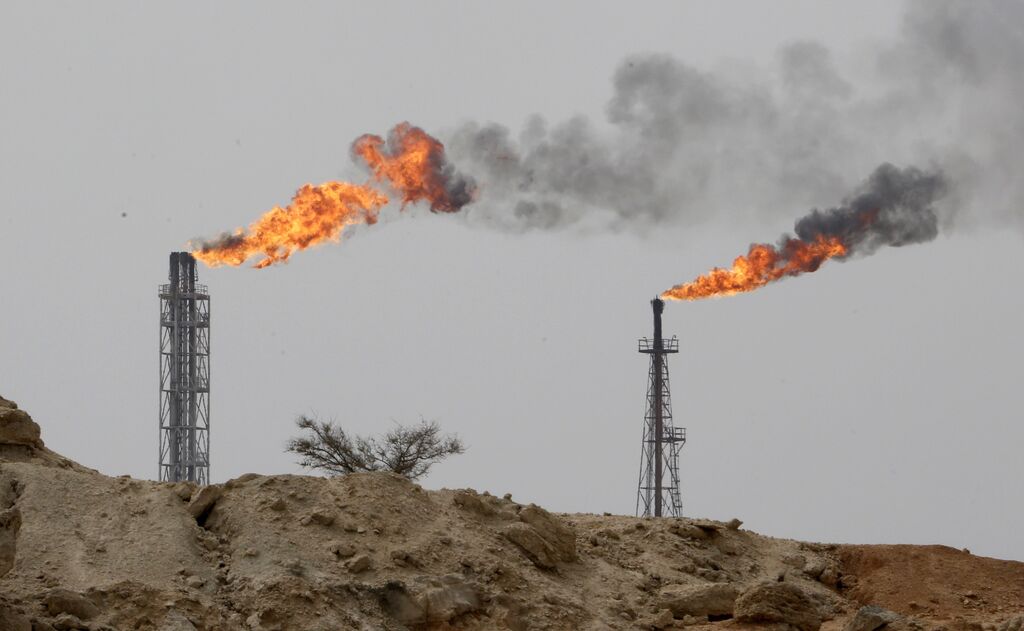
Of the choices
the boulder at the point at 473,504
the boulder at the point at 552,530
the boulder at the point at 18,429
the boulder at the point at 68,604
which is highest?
the boulder at the point at 18,429

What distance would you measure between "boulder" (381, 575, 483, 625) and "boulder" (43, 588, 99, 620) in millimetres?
5794

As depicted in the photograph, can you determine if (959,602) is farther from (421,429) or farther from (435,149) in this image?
(435,149)

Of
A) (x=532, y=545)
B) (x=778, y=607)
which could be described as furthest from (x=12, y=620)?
(x=778, y=607)

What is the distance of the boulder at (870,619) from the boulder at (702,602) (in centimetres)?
243

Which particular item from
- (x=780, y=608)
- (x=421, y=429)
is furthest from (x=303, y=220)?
(x=780, y=608)

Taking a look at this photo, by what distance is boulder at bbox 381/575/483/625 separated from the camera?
3781 centimetres

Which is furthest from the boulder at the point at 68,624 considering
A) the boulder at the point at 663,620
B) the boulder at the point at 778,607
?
the boulder at the point at 778,607

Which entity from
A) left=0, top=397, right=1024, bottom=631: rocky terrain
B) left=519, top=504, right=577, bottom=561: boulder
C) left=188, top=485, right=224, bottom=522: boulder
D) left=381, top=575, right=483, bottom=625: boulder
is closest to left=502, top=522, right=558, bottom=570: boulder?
left=0, top=397, right=1024, bottom=631: rocky terrain

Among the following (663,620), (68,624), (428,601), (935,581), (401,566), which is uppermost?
(401,566)

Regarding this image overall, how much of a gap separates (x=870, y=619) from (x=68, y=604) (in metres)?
15.4

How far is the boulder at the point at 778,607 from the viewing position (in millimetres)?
40000

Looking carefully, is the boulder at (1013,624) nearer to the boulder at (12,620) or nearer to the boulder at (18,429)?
the boulder at (12,620)

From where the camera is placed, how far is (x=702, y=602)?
40.6 meters

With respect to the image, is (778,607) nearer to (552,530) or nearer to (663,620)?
(663,620)
